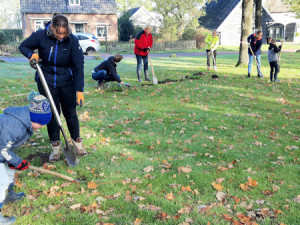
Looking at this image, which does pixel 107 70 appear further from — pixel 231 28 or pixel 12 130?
pixel 231 28

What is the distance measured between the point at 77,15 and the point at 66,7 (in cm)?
172

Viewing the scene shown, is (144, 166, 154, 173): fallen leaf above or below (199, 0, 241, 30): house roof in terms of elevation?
below

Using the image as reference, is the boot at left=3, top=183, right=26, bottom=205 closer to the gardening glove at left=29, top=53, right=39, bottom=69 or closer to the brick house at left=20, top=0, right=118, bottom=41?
the gardening glove at left=29, top=53, right=39, bottom=69

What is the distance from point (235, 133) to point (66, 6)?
38730 millimetres

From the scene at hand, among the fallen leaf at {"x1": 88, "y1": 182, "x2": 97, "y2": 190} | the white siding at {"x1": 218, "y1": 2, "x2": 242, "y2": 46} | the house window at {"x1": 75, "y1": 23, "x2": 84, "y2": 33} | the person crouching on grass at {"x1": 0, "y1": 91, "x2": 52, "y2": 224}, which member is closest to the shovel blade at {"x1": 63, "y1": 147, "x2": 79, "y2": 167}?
the fallen leaf at {"x1": 88, "y1": 182, "x2": 97, "y2": 190}

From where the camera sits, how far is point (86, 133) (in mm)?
6297

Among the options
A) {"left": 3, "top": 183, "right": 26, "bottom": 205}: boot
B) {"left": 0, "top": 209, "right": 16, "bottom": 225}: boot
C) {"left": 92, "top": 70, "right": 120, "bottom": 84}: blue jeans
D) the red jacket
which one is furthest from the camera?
the red jacket

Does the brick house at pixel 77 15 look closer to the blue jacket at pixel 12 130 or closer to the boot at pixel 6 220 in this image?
the blue jacket at pixel 12 130

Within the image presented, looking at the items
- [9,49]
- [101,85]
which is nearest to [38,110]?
[101,85]

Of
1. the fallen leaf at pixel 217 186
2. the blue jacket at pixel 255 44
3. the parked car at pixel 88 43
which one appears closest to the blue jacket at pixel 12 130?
the fallen leaf at pixel 217 186

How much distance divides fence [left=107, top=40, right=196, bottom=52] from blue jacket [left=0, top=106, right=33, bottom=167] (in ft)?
100

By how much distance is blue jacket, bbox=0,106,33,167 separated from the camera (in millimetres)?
3100

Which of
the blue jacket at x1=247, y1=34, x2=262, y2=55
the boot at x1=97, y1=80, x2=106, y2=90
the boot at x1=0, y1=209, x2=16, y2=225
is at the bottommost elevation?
the boot at x1=0, y1=209, x2=16, y2=225

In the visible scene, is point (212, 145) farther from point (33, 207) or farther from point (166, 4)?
point (166, 4)
